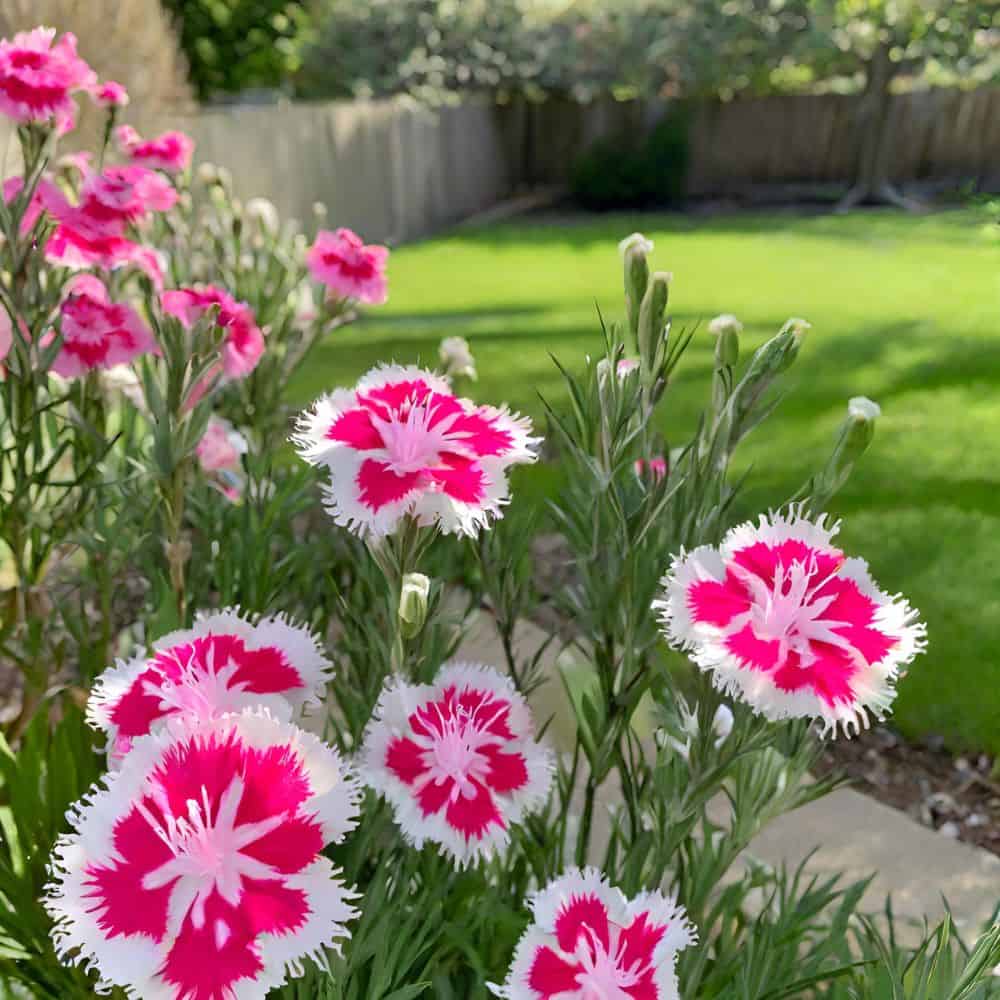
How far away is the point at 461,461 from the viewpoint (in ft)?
1.93

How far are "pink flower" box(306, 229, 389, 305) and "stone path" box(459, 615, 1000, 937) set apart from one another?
46cm

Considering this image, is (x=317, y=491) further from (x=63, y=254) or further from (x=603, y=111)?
(x=603, y=111)

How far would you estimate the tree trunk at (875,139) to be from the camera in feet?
20.6

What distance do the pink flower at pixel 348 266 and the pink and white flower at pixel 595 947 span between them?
886mm

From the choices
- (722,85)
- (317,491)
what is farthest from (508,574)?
(722,85)

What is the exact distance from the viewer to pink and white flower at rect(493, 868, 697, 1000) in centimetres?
55

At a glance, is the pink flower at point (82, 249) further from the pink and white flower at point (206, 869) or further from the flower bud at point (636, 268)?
the pink and white flower at point (206, 869)

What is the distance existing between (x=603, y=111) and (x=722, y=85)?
1.11 metres

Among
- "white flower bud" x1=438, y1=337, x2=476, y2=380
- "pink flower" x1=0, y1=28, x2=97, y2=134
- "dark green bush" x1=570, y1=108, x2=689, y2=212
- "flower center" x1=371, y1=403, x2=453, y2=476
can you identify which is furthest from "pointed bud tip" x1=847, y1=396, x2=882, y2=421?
"dark green bush" x1=570, y1=108, x2=689, y2=212

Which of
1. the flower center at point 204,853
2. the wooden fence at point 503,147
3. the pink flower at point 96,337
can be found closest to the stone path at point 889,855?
the pink flower at point 96,337

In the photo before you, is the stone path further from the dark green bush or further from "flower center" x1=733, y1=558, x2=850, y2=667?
the dark green bush

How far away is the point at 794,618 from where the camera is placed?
1.74 ft

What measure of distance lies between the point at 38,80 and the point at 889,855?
4.40ft

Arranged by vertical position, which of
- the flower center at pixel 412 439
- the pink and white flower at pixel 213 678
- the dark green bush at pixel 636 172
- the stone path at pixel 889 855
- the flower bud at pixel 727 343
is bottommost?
the dark green bush at pixel 636 172
